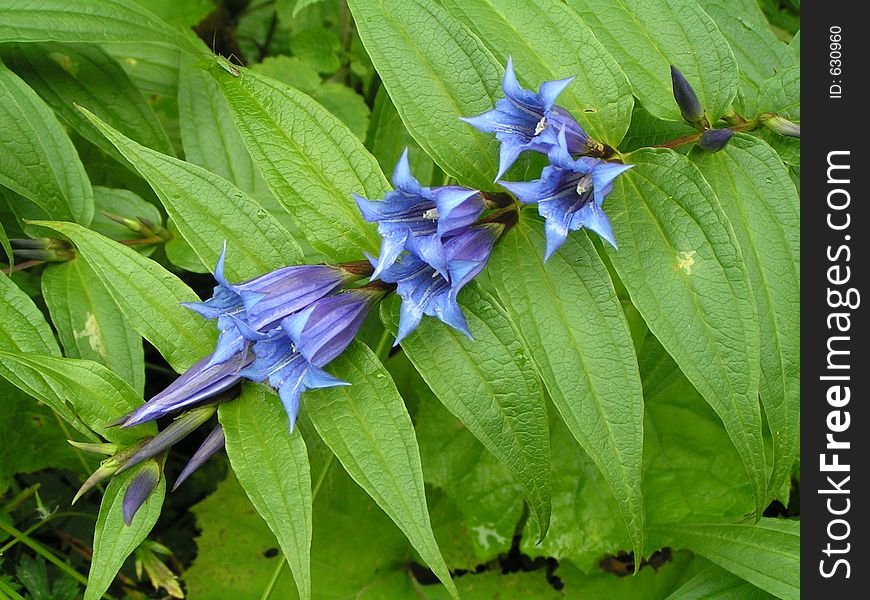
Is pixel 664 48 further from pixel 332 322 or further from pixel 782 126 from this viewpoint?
pixel 332 322

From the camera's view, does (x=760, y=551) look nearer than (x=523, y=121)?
No

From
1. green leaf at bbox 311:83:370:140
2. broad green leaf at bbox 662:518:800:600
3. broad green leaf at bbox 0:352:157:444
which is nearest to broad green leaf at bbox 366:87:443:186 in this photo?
green leaf at bbox 311:83:370:140

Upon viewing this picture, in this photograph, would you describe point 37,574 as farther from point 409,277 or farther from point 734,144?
point 734,144

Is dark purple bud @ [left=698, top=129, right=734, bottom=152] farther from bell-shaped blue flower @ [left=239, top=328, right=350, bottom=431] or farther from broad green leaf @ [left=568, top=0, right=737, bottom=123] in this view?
bell-shaped blue flower @ [left=239, top=328, right=350, bottom=431]

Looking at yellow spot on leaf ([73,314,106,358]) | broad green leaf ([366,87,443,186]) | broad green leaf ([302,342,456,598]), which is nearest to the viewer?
broad green leaf ([302,342,456,598])

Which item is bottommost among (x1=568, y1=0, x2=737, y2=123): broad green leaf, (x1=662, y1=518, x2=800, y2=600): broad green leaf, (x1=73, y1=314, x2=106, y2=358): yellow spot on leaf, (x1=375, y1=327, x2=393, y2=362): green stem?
(x1=662, y1=518, x2=800, y2=600): broad green leaf

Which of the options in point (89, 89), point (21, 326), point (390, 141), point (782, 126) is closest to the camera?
point (782, 126)

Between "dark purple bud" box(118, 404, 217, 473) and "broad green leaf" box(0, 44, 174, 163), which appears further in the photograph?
"broad green leaf" box(0, 44, 174, 163)

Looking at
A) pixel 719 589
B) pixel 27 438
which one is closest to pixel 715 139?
pixel 719 589
